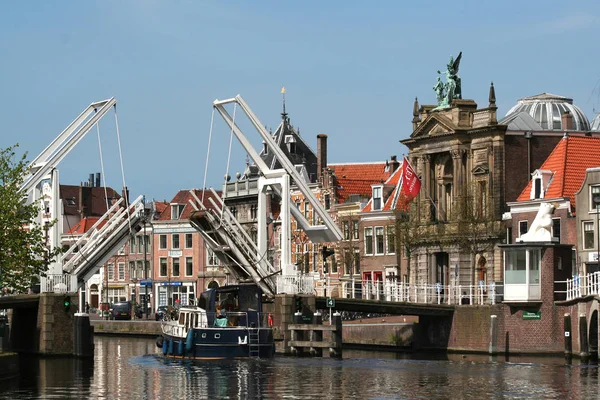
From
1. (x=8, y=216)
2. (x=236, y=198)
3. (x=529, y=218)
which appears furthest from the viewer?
(x=236, y=198)

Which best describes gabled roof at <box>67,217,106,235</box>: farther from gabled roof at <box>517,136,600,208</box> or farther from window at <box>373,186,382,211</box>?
gabled roof at <box>517,136,600,208</box>

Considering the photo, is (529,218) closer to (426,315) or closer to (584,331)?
(426,315)

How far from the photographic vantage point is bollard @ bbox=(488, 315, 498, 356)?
212ft

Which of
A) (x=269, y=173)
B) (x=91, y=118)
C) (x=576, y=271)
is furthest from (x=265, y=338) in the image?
(x=576, y=271)

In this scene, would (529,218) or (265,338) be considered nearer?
(265,338)

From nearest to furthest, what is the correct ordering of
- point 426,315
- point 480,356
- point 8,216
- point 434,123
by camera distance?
point 8,216 → point 480,356 → point 426,315 → point 434,123

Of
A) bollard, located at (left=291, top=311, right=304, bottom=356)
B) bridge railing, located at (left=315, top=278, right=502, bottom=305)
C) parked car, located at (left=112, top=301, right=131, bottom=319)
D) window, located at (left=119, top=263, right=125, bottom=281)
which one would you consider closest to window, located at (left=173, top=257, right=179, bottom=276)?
window, located at (left=119, top=263, right=125, bottom=281)

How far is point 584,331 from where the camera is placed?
58625 millimetres

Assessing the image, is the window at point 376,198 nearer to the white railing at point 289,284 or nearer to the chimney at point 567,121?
the chimney at point 567,121

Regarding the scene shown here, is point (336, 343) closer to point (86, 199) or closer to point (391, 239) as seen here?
point (391, 239)

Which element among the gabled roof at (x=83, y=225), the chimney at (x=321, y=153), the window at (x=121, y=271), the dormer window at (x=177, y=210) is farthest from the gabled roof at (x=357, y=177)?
the gabled roof at (x=83, y=225)

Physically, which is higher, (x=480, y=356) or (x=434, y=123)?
(x=434, y=123)

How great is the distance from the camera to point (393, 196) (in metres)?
91.0

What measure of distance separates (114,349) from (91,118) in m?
12.9
